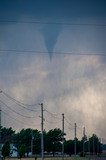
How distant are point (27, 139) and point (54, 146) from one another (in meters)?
19.1

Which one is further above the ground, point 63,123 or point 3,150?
point 63,123

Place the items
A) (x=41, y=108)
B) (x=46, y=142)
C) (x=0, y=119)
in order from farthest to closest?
(x=46, y=142), (x=41, y=108), (x=0, y=119)

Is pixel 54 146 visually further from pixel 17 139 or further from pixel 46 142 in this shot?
pixel 17 139

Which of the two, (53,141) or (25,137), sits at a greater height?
(25,137)

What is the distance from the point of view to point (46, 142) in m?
158

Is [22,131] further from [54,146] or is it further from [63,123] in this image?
[63,123]

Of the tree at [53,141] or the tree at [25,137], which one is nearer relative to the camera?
the tree at [53,141]

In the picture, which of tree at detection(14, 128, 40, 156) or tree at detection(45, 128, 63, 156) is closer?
tree at detection(45, 128, 63, 156)

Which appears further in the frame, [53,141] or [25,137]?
[25,137]

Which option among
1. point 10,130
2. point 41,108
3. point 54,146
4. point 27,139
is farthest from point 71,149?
point 41,108

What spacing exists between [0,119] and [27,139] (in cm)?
11278

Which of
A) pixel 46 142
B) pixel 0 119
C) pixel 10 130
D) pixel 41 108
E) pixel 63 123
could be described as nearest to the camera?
pixel 0 119

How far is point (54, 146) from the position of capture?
159000mm

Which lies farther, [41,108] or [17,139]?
[17,139]
